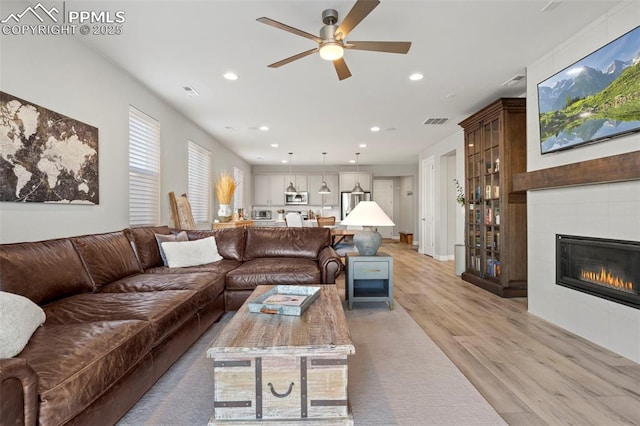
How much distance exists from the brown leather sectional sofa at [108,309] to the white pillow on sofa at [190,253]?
11cm

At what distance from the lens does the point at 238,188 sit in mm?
8773

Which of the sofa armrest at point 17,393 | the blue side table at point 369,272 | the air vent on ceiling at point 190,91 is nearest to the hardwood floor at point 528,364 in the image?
the blue side table at point 369,272

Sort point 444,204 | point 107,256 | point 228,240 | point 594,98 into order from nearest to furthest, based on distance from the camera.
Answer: point 594,98, point 107,256, point 228,240, point 444,204

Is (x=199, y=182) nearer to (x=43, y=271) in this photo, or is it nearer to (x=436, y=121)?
(x=43, y=271)

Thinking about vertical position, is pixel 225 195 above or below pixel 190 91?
below

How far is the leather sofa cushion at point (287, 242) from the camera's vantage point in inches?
157

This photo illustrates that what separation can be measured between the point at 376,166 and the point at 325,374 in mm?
9347

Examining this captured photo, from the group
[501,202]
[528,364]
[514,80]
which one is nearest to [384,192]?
[501,202]

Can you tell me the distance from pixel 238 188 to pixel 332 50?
682 cm

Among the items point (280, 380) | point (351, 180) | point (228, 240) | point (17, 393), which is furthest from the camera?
point (351, 180)

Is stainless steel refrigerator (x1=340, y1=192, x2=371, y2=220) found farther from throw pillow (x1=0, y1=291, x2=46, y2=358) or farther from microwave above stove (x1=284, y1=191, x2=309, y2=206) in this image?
throw pillow (x1=0, y1=291, x2=46, y2=358)

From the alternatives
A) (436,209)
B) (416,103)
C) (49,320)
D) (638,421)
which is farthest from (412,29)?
(436,209)

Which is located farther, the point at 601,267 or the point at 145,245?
the point at 145,245

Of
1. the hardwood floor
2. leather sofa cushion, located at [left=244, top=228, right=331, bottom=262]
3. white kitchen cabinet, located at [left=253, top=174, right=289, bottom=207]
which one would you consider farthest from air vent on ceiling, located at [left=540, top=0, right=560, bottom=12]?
white kitchen cabinet, located at [left=253, top=174, right=289, bottom=207]
